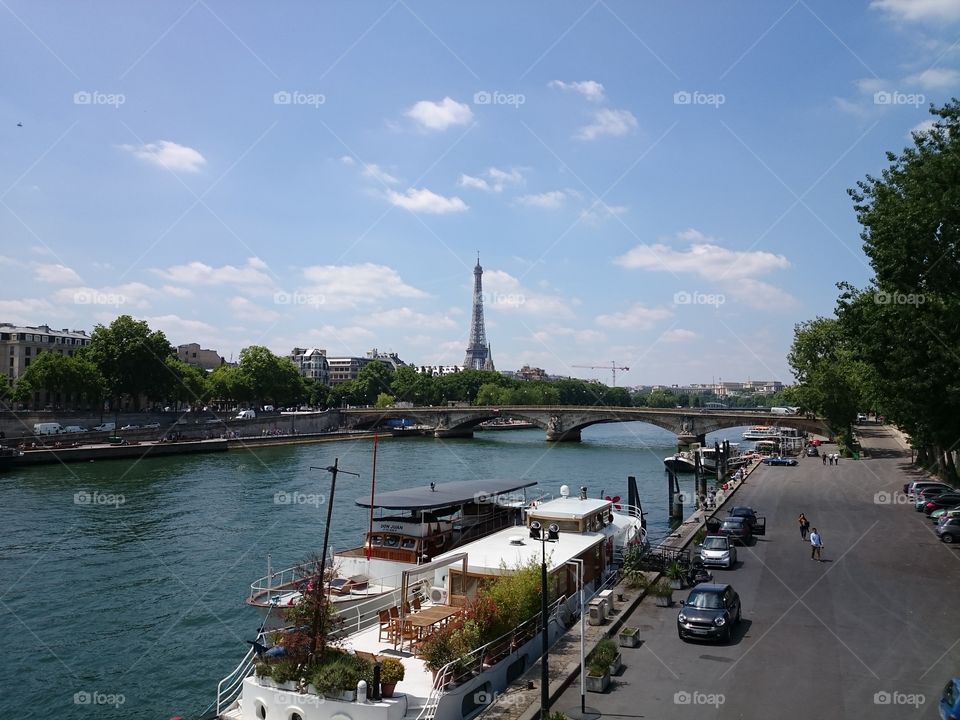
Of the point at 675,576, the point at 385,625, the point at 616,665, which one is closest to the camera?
the point at 616,665

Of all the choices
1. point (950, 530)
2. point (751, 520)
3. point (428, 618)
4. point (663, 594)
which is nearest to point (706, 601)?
point (663, 594)

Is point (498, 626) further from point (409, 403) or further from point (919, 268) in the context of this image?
point (409, 403)

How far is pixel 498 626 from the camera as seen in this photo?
54.3 ft

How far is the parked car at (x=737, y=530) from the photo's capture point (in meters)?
30.7

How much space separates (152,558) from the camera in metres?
32.4

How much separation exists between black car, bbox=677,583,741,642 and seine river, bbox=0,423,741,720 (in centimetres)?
1218

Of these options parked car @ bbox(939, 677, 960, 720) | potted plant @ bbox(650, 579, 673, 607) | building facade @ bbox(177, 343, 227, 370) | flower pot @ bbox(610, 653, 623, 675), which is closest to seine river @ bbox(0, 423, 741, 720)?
flower pot @ bbox(610, 653, 623, 675)

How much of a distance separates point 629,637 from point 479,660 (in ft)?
14.1

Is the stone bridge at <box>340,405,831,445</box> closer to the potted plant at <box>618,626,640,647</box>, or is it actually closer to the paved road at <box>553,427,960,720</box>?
the paved road at <box>553,427,960,720</box>

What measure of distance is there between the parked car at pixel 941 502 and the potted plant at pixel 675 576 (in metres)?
19.8

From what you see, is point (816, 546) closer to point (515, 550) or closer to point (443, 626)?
point (515, 550)

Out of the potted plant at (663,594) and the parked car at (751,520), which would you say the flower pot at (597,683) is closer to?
the potted plant at (663,594)

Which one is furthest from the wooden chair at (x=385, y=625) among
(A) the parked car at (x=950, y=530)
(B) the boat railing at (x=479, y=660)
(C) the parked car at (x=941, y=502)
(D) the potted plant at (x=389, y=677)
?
(C) the parked car at (x=941, y=502)

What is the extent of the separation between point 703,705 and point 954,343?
767 inches
